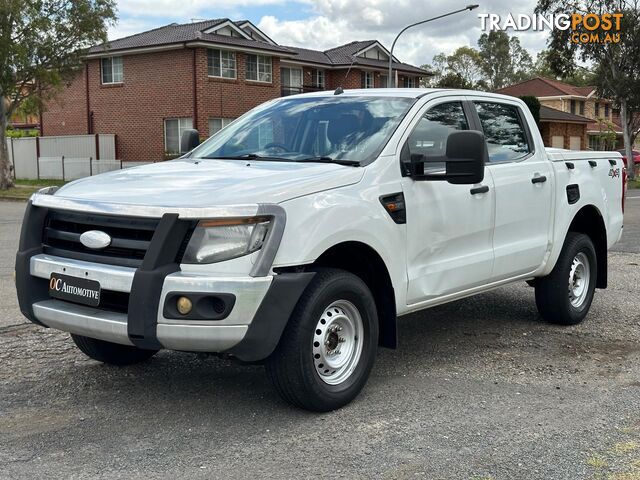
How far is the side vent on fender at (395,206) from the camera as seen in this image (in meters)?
4.85

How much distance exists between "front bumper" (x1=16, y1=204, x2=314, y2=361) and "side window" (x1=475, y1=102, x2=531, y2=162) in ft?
8.20

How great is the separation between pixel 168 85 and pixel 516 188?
30.4 meters

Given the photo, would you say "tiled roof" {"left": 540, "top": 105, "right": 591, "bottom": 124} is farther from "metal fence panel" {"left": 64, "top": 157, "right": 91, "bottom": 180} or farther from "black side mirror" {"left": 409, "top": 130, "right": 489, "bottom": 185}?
"black side mirror" {"left": 409, "top": 130, "right": 489, "bottom": 185}

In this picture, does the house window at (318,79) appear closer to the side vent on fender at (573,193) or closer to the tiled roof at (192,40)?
the tiled roof at (192,40)

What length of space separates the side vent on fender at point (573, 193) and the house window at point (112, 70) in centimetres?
3218

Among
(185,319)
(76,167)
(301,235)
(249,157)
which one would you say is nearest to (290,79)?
(76,167)

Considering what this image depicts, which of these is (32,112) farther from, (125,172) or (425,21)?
(125,172)

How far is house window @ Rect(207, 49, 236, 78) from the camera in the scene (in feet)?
113

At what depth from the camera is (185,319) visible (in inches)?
158

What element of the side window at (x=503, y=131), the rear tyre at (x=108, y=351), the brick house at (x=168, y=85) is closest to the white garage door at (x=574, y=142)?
the brick house at (x=168, y=85)

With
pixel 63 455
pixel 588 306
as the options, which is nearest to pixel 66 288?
pixel 63 455

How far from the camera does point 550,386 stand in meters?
5.14

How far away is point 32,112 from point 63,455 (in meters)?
29.9

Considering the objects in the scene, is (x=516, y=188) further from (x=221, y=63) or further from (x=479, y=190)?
(x=221, y=63)
